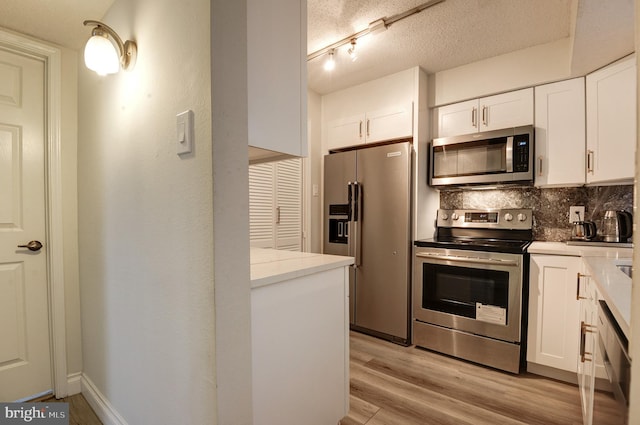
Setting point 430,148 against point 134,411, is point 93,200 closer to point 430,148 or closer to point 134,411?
point 134,411

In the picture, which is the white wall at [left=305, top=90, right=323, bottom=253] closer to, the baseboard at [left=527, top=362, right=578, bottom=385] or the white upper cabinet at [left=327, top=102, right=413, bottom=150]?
the white upper cabinet at [left=327, top=102, right=413, bottom=150]

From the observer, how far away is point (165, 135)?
3.34ft

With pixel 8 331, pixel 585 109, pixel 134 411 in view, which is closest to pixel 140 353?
pixel 134 411

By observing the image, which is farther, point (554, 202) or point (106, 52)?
point (554, 202)

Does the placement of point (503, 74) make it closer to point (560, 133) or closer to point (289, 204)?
point (560, 133)

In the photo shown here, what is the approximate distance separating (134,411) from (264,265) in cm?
84

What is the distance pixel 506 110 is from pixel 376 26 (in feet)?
4.21

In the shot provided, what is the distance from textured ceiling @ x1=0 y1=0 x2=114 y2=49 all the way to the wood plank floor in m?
2.52

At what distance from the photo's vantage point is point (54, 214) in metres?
1.78

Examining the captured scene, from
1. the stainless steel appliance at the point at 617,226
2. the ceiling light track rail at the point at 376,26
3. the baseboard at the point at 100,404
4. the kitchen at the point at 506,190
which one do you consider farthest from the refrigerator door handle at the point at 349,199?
the baseboard at the point at 100,404

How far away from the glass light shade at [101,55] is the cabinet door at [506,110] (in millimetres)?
2578

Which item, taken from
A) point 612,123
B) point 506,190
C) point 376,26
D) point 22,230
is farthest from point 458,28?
point 22,230

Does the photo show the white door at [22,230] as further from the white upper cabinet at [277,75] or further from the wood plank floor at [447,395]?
the wood plank floor at [447,395]

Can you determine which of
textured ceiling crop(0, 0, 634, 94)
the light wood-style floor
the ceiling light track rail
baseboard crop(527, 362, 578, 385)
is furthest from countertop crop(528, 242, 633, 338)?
the light wood-style floor
